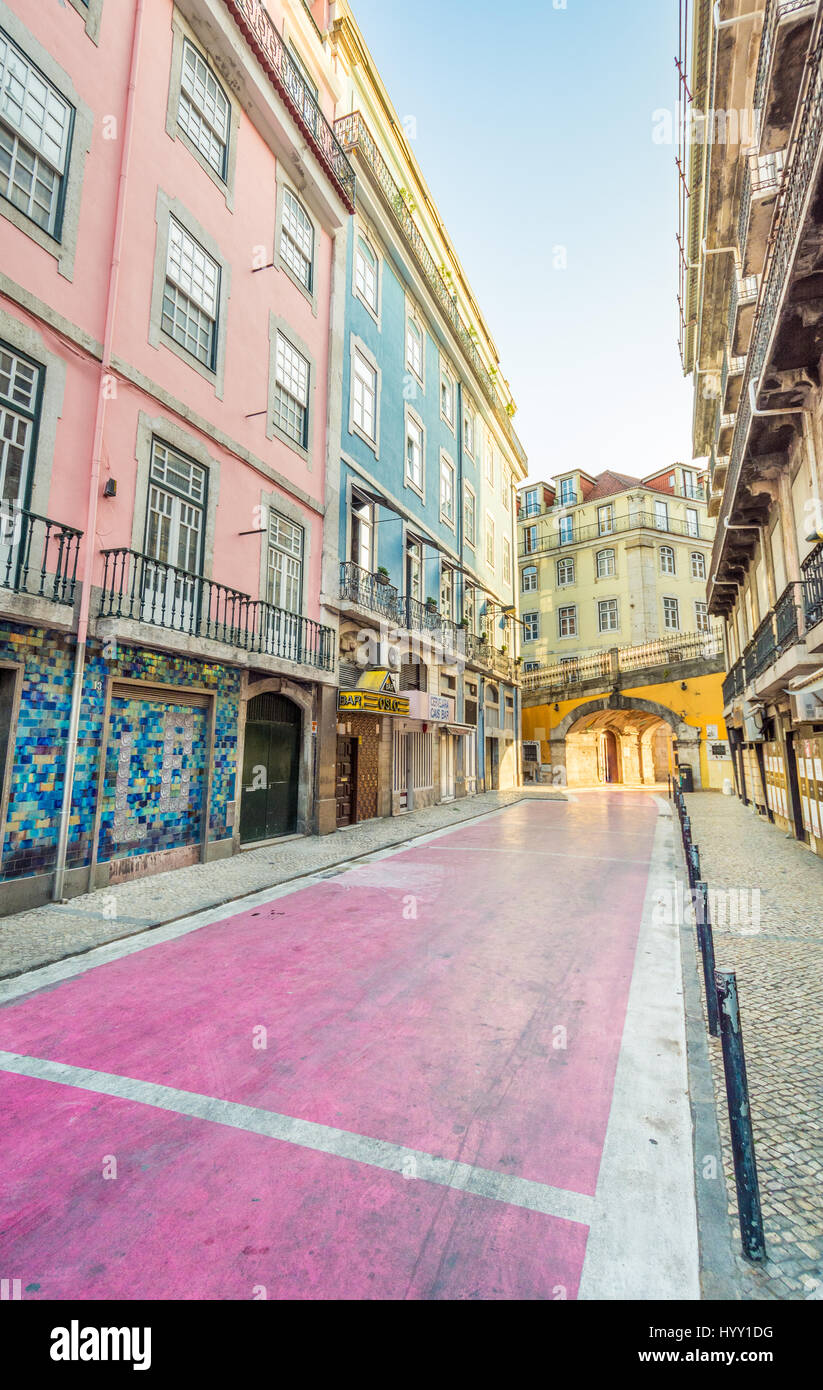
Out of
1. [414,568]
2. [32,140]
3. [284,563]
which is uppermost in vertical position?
[32,140]

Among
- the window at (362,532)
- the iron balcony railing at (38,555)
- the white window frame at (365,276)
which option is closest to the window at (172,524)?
the iron balcony railing at (38,555)

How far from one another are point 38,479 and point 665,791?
92.5 ft

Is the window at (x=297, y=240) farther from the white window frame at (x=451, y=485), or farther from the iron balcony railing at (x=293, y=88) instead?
the white window frame at (x=451, y=485)

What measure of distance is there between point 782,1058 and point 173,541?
10.1 m

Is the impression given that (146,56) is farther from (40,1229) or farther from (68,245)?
(40,1229)

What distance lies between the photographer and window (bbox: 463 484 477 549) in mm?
25516

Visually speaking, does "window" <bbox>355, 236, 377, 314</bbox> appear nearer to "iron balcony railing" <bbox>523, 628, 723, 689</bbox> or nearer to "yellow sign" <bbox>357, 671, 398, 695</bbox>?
"yellow sign" <bbox>357, 671, 398, 695</bbox>

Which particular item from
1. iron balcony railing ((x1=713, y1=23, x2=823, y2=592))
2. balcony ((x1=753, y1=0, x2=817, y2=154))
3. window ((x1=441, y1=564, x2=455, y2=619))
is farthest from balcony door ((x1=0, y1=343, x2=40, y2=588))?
window ((x1=441, y1=564, x2=455, y2=619))

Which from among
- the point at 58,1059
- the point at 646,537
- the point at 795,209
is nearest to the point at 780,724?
the point at 795,209

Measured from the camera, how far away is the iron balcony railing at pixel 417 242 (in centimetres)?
1641

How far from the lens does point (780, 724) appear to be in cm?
1430

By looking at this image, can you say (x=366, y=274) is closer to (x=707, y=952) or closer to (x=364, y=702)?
(x=364, y=702)

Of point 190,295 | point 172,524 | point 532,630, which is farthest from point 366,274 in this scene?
point 532,630

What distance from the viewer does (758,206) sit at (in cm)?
1143
